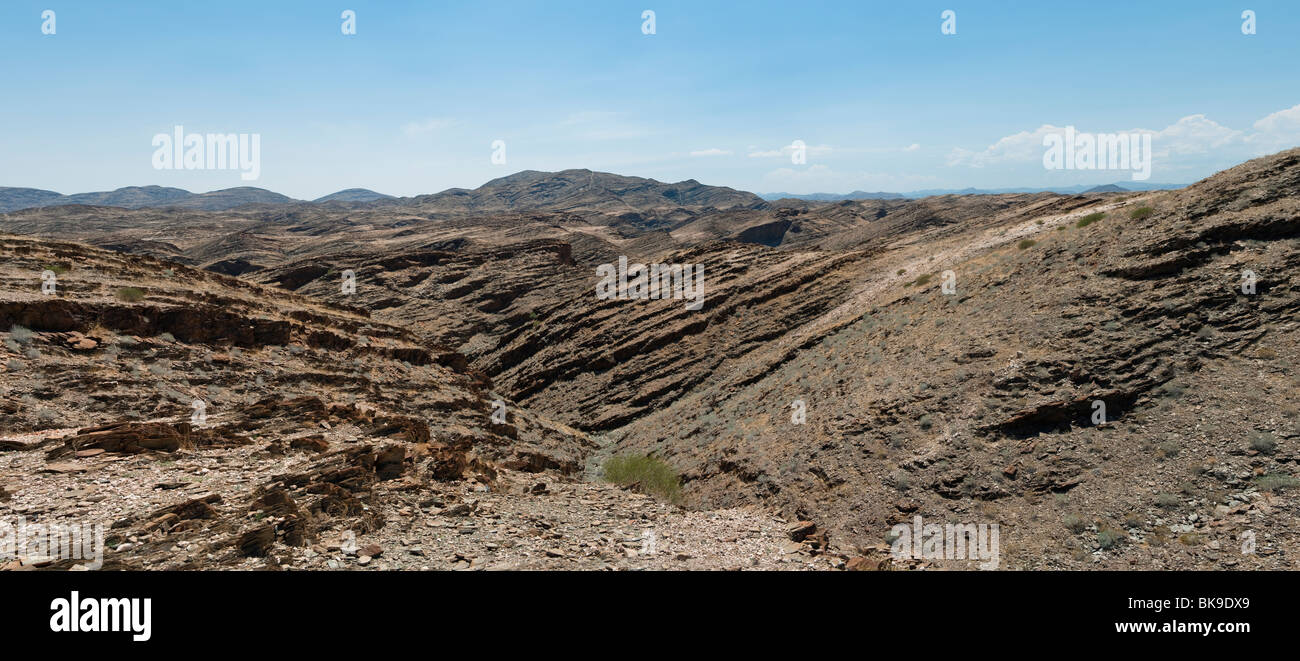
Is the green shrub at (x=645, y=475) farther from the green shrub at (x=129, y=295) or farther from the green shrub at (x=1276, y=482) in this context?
the green shrub at (x=129, y=295)

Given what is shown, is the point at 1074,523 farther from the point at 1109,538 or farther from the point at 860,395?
the point at 860,395

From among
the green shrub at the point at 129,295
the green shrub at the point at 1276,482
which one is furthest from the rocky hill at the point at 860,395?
the green shrub at the point at 129,295

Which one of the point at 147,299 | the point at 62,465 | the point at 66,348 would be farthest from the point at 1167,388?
the point at 147,299

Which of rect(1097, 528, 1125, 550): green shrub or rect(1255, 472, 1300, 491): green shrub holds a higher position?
rect(1255, 472, 1300, 491): green shrub

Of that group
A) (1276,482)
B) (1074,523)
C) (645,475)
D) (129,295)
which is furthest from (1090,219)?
(129,295)

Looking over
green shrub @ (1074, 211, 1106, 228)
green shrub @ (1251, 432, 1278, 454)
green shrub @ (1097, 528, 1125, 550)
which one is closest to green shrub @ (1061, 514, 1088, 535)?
green shrub @ (1097, 528, 1125, 550)

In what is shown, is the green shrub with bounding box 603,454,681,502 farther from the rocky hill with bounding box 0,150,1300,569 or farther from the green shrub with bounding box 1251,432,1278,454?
the green shrub with bounding box 1251,432,1278,454

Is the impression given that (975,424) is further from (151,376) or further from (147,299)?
(147,299)
